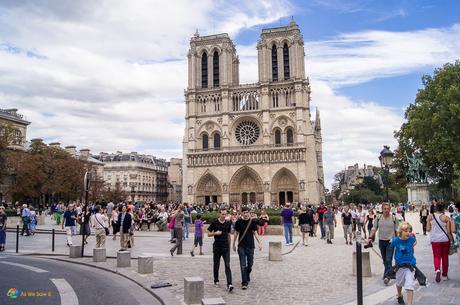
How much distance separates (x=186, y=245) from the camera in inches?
690

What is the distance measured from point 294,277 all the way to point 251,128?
174ft

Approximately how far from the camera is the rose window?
2445 inches

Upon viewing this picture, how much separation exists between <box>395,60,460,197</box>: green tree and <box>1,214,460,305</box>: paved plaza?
64.6 feet

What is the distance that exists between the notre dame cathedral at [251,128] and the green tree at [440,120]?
65.9 ft

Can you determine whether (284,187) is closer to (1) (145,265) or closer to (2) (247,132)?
(2) (247,132)

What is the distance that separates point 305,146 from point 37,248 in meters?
45.6

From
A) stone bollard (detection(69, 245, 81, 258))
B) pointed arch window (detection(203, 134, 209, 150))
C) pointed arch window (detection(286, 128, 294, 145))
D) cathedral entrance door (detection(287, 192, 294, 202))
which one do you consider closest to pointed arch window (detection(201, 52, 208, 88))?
pointed arch window (detection(203, 134, 209, 150))

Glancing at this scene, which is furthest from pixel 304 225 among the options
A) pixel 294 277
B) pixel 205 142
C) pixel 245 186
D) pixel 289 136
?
pixel 205 142

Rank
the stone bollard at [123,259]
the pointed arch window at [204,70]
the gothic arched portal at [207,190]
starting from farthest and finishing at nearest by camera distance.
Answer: the pointed arch window at [204,70] < the gothic arched portal at [207,190] < the stone bollard at [123,259]

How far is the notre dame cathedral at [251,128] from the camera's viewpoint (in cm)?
5847

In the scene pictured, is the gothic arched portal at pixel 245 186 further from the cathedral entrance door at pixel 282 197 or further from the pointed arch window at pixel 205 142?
the pointed arch window at pixel 205 142

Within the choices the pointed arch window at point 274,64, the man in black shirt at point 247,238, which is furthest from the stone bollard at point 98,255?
the pointed arch window at point 274,64

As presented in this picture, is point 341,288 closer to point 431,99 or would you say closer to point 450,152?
point 450,152

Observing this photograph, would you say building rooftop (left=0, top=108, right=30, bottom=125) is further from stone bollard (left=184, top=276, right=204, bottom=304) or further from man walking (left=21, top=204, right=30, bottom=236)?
stone bollard (left=184, top=276, right=204, bottom=304)
